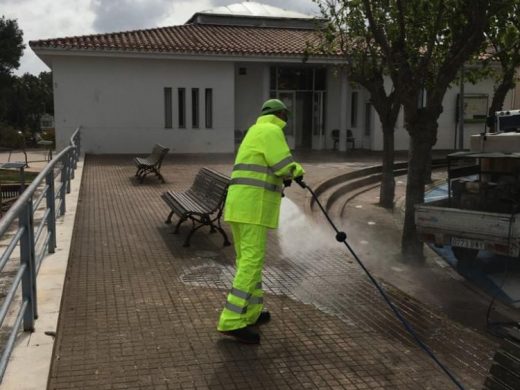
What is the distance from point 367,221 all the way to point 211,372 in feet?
23.7

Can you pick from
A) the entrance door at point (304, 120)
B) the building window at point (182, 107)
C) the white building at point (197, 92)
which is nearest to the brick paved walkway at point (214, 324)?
the white building at point (197, 92)

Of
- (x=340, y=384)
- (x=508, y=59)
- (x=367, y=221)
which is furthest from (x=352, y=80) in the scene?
(x=340, y=384)

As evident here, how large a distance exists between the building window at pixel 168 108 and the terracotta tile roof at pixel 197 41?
1451mm

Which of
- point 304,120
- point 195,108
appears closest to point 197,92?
point 195,108

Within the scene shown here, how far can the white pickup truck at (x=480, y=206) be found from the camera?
6.62 m

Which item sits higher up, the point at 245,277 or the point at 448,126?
the point at 448,126

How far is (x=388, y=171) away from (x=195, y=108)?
9928 millimetres

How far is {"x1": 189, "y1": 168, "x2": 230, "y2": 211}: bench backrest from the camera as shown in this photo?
7340 mm

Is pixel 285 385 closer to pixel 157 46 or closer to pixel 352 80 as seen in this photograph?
pixel 352 80

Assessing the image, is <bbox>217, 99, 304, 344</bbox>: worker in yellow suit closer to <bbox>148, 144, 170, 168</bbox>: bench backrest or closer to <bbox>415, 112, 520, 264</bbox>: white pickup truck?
<bbox>415, 112, 520, 264</bbox>: white pickup truck

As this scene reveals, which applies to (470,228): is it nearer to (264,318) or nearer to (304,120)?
(264,318)

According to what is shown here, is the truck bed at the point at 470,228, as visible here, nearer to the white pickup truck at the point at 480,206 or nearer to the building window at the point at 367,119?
the white pickup truck at the point at 480,206

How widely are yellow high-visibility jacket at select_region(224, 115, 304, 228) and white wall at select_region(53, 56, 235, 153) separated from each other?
1547cm

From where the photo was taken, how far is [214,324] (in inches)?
186
